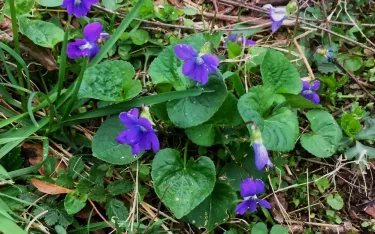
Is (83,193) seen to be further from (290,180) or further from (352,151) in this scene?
(352,151)

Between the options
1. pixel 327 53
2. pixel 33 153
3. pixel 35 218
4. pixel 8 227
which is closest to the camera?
pixel 8 227

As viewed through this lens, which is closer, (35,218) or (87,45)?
(35,218)

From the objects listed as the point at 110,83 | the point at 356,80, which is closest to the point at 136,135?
the point at 110,83

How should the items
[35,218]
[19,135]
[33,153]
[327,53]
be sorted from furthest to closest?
1. [327,53]
2. [33,153]
3. [19,135]
4. [35,218]

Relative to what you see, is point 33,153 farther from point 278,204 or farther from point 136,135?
point 278,204

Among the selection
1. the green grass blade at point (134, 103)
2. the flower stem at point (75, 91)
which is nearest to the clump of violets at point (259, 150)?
the green grass blade at point (134, 103)

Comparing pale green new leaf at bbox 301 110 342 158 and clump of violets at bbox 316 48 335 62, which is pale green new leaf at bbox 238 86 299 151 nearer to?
pale green new leaf at bbox 301 110 342 158

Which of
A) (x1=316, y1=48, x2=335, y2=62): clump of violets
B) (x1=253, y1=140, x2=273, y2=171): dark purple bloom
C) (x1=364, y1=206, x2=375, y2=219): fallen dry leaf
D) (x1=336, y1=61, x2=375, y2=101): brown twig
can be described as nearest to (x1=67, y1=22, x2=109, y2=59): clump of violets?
(x1=253, y1=140, x2=273, y2=171): dark purple bloom
